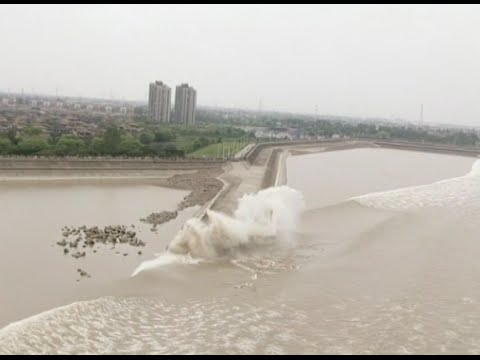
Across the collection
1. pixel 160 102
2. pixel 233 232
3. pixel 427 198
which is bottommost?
pixel 233 232

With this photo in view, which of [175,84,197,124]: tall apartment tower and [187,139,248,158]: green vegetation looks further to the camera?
[175,84,197,124]: tall apartment tower

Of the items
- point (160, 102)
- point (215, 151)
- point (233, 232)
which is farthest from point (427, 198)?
point (160, 102)

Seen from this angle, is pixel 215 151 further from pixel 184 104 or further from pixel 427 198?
pixel 184 104

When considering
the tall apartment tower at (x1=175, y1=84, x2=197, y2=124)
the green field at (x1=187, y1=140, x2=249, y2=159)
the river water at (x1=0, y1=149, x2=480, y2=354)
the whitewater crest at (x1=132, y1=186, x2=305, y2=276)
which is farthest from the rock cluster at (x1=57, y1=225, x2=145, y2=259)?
the tall apartment tower at (x1=175, y1=84, x2=197, y2=124)

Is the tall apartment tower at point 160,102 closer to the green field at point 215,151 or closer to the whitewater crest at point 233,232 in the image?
the green field at point 215,151

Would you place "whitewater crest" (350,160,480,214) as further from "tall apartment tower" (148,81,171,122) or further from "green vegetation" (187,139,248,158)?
"tall apartment tower" (148,81,171,122)

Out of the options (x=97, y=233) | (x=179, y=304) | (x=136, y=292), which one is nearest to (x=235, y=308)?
(x=179, y=304)

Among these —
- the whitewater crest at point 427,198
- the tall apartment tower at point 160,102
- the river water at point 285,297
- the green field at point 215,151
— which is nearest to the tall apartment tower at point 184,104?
the tall apartment tower at point 160,102
